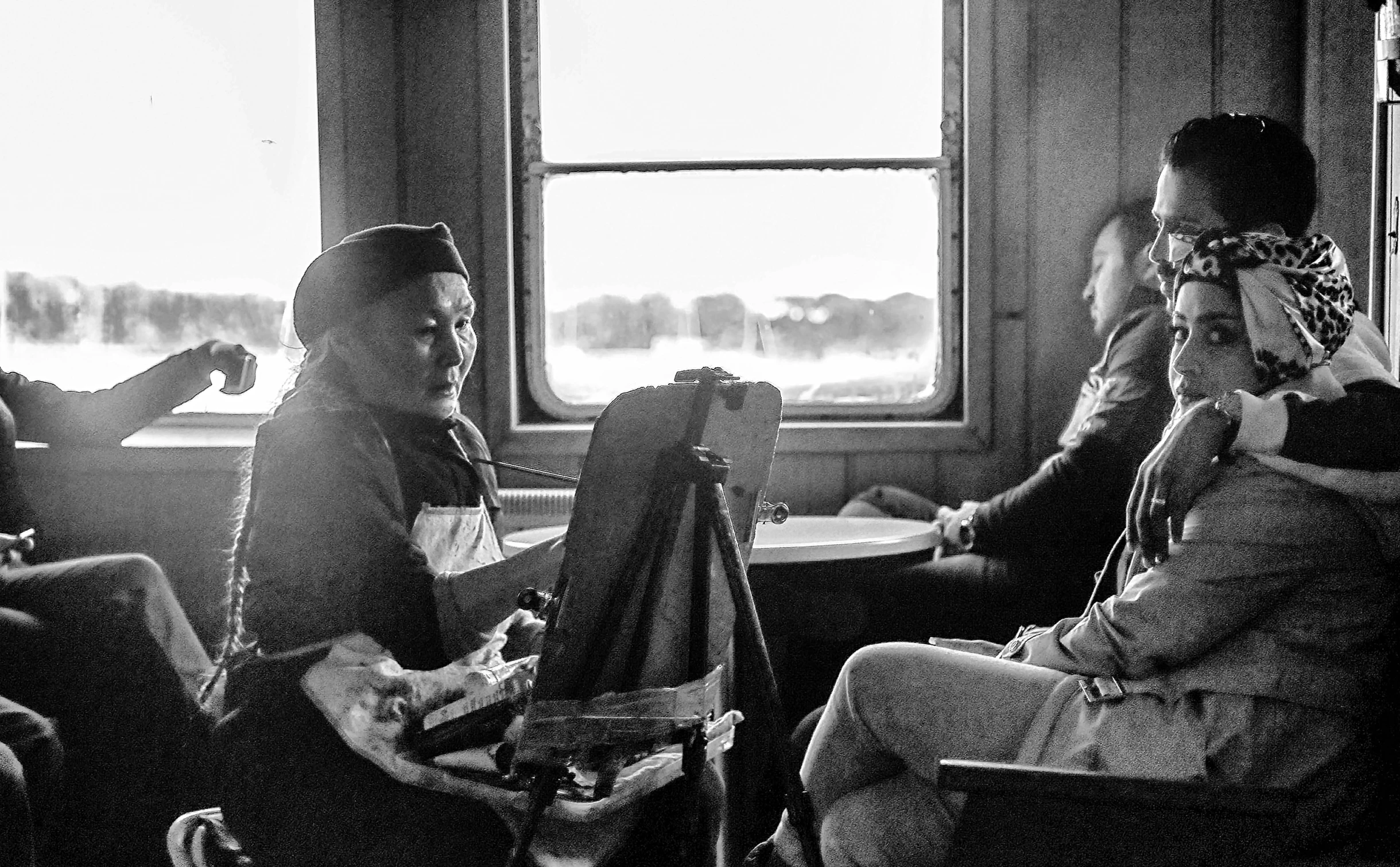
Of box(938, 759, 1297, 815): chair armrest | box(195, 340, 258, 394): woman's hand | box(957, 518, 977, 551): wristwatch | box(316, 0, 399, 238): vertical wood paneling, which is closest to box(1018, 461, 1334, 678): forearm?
box(938, 759, 1297, 815): chair armrest

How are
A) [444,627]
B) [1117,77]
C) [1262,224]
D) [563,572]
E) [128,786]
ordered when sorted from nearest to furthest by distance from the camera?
1. [563,572]
2. [444,627]
3. [1262,224]
4. [128,786]
5. [1117,77]

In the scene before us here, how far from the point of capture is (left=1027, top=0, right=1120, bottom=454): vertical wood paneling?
3.43 meters

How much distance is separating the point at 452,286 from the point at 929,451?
194cm

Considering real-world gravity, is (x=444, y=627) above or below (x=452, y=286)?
below

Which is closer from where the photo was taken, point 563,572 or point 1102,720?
point 563,572

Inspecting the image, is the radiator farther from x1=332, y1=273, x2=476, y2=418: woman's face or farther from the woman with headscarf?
the woman with headscarf

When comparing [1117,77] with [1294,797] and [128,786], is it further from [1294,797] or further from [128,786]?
[128,786]

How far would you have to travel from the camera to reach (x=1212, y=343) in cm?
166

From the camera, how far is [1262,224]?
1827mm

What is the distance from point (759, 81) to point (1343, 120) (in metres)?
1.60

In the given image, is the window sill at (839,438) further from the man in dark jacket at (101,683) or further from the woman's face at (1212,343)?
the woman's face at (1212,343)

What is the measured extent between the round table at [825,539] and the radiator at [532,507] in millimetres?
125

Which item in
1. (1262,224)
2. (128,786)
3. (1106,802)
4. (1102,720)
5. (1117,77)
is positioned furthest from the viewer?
(1117,77)

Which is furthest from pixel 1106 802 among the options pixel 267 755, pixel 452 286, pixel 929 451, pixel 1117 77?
pixel 1117 77
